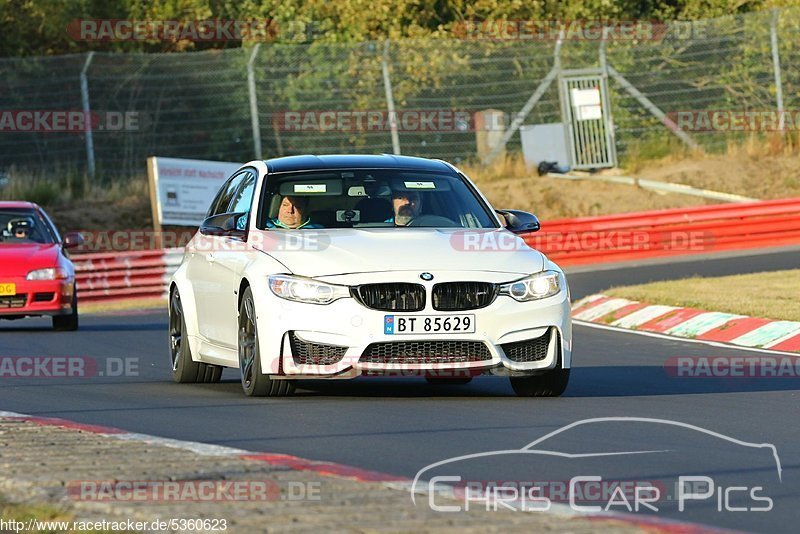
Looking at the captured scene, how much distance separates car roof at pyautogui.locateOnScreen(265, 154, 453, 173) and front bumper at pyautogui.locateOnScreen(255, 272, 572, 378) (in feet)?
5.21

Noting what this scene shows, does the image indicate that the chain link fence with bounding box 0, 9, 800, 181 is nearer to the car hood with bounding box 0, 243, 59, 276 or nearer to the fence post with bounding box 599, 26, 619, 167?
the fence post with bounding box 599, 26, 619, 167

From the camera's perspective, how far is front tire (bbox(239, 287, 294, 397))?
1092 cm

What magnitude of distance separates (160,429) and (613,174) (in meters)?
28.3

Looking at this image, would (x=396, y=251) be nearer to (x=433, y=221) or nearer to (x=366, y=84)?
(x=433, y=221)

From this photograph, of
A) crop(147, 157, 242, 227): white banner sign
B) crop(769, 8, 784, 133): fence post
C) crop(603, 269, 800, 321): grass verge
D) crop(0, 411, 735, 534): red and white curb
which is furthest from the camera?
crop(769, 8, 784, 133): fence post

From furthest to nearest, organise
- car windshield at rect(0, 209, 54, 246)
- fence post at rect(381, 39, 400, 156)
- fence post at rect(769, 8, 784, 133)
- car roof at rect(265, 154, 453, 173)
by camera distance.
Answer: fence post at rect(381, 39, 400, 156)
fence post at rect(769, 8, 784, 133)
car windshield at rect(0, 209, 54, 246)
car roof at rect(265, 154, 453, 173)

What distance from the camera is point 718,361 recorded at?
1459cm

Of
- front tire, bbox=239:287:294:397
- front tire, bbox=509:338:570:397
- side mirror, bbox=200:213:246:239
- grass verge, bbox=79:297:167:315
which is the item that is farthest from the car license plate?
grass verge, bbox=79:297:167:315

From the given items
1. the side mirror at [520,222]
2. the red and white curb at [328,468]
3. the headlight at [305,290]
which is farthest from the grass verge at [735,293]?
the red and white curb at [328,468]

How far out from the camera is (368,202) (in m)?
11.7

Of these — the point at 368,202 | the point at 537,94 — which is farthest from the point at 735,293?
the point at 537,94

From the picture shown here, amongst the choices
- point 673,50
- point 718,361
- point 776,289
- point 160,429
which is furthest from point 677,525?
point 673,50

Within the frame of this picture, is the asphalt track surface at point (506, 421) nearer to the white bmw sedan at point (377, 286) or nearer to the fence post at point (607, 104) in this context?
the white bmw sedan at point (377, 286)

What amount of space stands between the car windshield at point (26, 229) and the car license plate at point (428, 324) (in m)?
11.5
